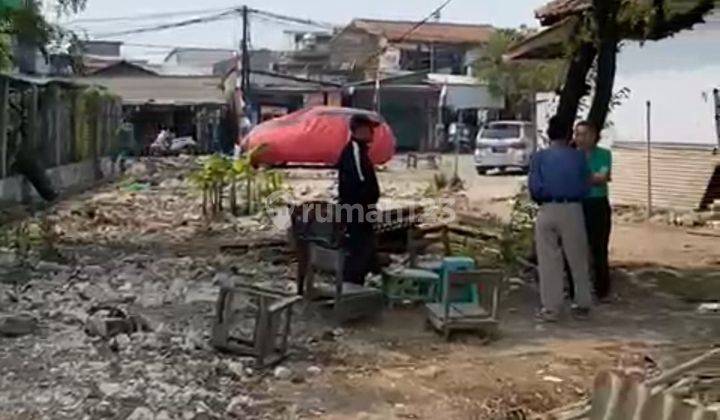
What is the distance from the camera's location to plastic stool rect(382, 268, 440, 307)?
38.5 ft

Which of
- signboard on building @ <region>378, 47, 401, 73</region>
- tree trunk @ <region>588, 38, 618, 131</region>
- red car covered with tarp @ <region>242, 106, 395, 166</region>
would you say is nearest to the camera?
tree trunk @ <region>588, 38, 618, 131</region>

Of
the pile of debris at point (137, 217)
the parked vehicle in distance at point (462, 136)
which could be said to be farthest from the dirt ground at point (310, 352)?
the parked vehicle in distance at point (462, 136)

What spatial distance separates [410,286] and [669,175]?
1229 centimetres

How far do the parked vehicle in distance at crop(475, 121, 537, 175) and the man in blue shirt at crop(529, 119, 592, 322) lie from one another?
2475 cm

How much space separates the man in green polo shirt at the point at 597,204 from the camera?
12.0 metres

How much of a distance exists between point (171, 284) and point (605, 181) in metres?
4.17

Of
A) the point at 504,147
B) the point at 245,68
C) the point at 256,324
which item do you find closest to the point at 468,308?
the point at 256,324

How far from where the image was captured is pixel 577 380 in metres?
9.22

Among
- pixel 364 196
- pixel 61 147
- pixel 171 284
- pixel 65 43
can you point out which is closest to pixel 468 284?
pixel 364 196

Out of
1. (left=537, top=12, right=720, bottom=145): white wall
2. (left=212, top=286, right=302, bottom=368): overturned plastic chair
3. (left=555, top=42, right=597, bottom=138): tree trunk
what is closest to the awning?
(left=555, top=42, right=597, bottom=138): tree trunk

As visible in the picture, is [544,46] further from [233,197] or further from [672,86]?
[233,197]

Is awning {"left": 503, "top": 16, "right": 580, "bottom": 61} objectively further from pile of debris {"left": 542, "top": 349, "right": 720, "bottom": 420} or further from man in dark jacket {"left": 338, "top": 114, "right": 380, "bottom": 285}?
pile of debris {"left": 542, "top": 349, "right": 720, "bottom": 420}

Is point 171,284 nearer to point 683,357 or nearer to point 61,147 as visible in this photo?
point 683,357

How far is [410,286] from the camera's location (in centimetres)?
1181
